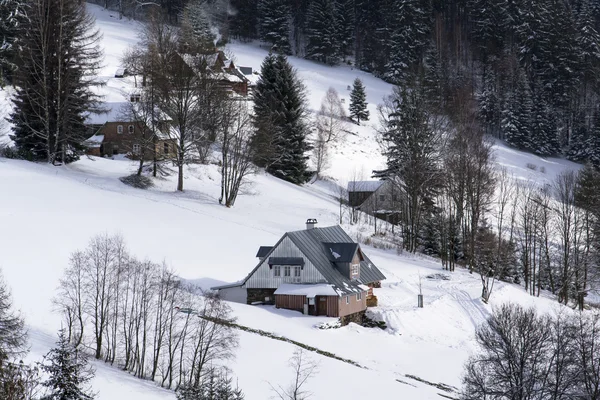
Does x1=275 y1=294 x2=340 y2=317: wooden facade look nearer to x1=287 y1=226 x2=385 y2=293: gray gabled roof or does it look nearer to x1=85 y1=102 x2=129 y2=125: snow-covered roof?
x1=287 y1=226 x2=385 y2=293: gray gabled roof

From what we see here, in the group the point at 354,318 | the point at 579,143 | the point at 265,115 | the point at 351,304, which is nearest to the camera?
the point at 351,304

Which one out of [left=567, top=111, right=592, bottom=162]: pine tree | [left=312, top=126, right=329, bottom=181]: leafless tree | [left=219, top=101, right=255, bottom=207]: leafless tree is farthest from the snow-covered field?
[left=567, top=111, right=592, bottom=162]: pine tree

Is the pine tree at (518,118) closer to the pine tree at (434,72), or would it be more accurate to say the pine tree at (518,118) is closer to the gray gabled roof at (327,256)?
the pine tree at (434,72)

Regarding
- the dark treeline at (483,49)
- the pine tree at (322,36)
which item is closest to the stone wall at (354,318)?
the dark treeline at (483,49)

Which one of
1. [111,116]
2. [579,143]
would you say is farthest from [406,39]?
[111,116]

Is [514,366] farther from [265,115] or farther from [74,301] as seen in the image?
[265,115]

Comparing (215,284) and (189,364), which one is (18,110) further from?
(189,364)
